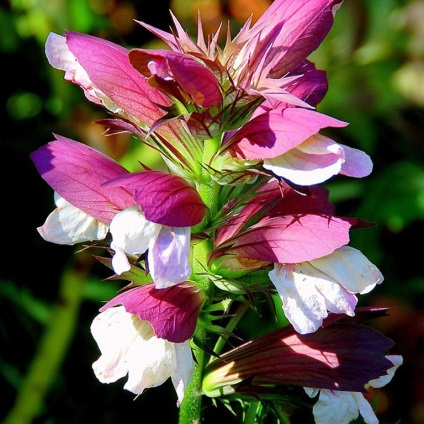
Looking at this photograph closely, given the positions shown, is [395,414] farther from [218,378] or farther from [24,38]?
[24,38]

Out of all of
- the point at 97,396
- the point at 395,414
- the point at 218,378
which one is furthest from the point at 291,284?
the point at 395,414

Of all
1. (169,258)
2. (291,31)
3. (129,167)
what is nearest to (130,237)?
(169,258)

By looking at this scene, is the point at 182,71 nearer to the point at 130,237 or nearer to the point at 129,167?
the point at 130,237

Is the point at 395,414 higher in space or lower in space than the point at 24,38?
lower

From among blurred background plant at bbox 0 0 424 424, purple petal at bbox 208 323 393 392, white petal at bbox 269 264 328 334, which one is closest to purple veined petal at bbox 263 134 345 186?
white petal at bbox 269 264 328 334

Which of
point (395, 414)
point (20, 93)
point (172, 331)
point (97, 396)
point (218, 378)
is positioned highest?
point (172, 331)

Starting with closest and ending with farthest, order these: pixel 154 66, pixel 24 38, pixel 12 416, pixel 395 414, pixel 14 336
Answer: pixel 154 66, pixel 12 416, pixel 14 336, pixel 395 414, pixel 24 38

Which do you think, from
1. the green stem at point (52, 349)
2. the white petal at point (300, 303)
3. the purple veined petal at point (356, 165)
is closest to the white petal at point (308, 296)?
the white petal at point (300, 303)
